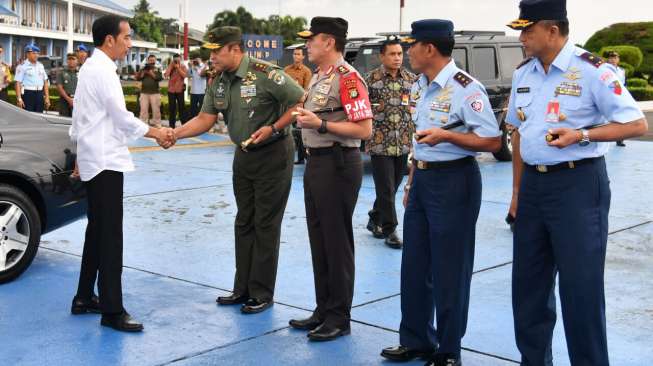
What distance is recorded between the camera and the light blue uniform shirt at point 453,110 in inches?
163

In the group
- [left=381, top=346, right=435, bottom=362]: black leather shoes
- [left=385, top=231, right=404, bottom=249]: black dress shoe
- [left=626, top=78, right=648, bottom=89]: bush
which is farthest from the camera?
[left=626, top=78, right=648, bottom=89]: bush

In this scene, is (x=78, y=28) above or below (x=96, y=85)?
above

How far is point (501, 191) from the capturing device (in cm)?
1084

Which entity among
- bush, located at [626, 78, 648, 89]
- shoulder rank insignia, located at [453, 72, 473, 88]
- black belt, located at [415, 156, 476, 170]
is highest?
bush, located at [626, 78, 648, 89]

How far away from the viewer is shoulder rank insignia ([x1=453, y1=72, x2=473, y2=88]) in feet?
13.7

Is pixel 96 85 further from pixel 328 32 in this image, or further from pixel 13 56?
pixel 13 56

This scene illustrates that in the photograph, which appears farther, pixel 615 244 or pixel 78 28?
pixel 78 28

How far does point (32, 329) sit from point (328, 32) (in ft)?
8.10

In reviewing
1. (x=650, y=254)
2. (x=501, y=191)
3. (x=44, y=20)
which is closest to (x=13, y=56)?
(x=44, y=20)

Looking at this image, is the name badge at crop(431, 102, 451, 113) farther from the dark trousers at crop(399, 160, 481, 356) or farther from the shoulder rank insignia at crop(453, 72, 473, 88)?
the dark trousers at crop(399, 160, 481, 356)

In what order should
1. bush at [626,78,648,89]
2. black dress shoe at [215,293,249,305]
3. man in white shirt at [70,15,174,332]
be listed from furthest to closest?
bush at [626,78,648,89] → black dress shoe at [215,293,249,305] → man in white shirt at [70,15,174,332]

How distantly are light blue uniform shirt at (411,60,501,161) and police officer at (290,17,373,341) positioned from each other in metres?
0.58

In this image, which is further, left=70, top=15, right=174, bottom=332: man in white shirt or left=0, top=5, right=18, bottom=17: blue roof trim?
left=0, top=5, right=18, bottom=17: blue roof trim

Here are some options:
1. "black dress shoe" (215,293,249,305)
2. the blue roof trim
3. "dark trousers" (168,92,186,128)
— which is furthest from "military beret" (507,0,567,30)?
the blue roof trim
